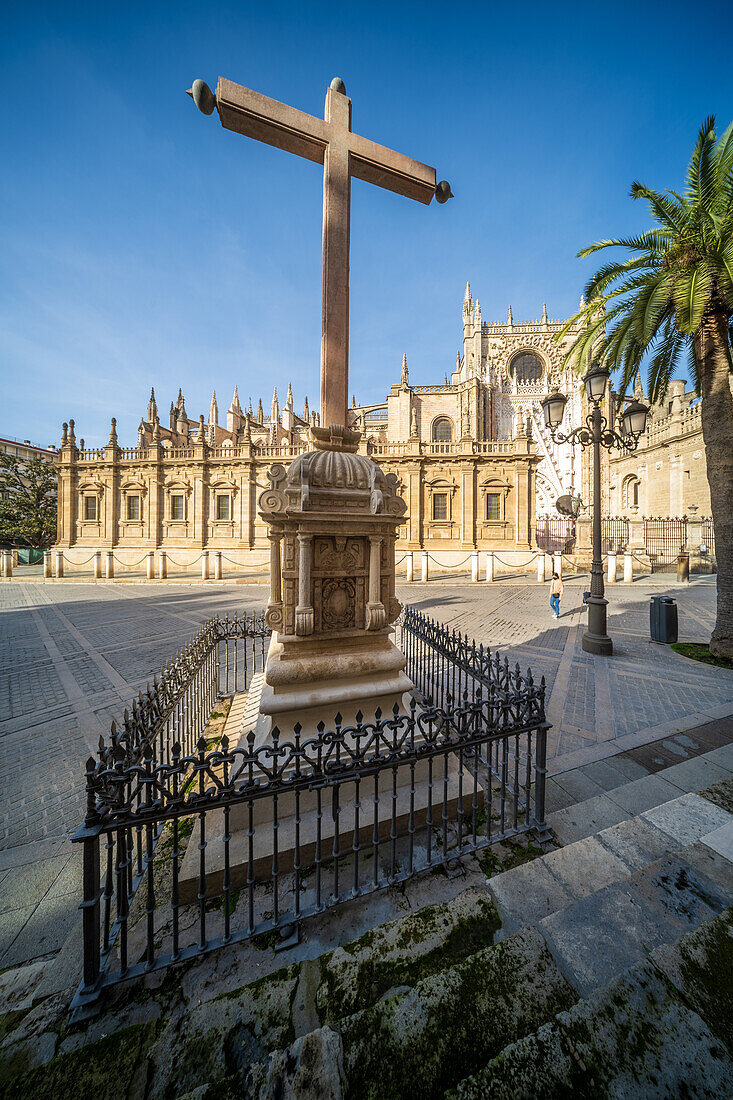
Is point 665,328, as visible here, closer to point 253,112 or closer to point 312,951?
point 253,112

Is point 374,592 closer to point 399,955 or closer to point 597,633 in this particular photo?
point 399,955

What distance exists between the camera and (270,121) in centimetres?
358

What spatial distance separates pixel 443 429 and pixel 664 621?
26.3m

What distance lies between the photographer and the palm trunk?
6711 mm

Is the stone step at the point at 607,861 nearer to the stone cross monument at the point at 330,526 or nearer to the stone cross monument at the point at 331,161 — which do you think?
the stone cross monument at the point at 330,526

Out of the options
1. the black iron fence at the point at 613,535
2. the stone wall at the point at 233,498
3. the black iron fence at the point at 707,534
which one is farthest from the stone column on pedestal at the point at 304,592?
the black iron fence at the point at 707,534

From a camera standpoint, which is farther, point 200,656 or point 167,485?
point 167,485

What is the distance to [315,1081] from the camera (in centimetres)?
90

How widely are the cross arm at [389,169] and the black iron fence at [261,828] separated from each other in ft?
17.8

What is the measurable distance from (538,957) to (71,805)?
158 inches

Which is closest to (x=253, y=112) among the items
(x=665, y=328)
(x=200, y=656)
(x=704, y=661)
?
(x=200, y=656)

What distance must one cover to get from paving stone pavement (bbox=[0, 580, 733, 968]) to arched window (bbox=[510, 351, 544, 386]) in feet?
114

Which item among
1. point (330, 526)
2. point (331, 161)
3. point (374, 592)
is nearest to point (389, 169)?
point (331, 161)

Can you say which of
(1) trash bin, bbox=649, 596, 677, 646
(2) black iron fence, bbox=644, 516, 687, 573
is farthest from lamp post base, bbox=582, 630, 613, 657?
(2) black iron fence, bbox=644, 516, 687, 573
